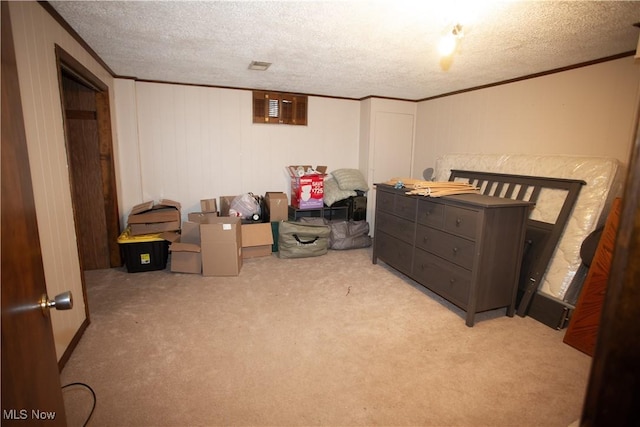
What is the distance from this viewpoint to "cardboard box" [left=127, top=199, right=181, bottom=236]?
139 inches

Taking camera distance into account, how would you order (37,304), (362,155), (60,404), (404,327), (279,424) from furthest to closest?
1. (362,155)
2. (404,327)
3. (279,424)
4. (60,404)
5. (37,304)

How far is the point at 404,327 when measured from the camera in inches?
100

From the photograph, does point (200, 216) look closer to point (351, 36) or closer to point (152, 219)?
point (152, 219)

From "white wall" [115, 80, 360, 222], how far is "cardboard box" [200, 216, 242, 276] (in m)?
1.24

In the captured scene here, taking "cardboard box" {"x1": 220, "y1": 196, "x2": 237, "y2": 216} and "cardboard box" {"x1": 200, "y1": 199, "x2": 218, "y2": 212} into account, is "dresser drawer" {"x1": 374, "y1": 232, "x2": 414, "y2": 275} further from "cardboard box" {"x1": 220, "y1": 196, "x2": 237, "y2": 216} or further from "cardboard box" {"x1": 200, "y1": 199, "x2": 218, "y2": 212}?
"cardboard box" {"x1": 200, "y1": 199, "x2": 218, "y2": 212}

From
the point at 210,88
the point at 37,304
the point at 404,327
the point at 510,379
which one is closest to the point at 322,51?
the point at 210,88

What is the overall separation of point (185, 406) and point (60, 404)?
3.02 ft

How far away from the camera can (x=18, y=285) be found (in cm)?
73

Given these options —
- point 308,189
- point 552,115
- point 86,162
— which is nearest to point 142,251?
point 86,162

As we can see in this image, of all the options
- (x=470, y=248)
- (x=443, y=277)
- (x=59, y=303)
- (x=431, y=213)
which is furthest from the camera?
(x=431, y=213)

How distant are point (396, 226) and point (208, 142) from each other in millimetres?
2826

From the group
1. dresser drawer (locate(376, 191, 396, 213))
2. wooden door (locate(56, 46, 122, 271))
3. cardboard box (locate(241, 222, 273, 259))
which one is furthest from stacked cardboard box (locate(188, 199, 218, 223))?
dresser drawer (locate(376, 191, 396, 213))

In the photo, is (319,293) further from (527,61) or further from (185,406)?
(527,61)

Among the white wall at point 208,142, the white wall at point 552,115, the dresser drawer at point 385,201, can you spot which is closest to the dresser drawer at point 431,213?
the dresser drawer at point 385,201
